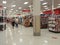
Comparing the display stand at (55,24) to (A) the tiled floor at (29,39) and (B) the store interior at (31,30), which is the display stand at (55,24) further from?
(A) the tiled floor at (29,39)

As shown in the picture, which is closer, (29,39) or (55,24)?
(29,39)

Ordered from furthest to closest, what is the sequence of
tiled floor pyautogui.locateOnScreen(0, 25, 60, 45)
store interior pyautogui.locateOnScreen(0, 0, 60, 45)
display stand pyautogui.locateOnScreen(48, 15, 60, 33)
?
1. display stand pyautogui.locateOnScreen(48, 15, 60, 33)
2. store interior pyautogui.locateOnScreen(0, 0, 60, 45)
3. tiled floor pyautogui.locateOnScreen(0, 25, 60, 45)

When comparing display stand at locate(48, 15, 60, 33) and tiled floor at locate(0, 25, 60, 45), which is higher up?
display stand at locate(48, 15, 60, 33)

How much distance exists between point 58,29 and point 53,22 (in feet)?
3.08

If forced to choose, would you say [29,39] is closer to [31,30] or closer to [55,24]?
[55,24]

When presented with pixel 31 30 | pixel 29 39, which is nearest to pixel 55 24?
Result: pixel 31 30

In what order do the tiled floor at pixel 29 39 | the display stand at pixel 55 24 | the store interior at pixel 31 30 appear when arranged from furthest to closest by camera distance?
the display stand at pixel 55 24, the store interior at pixel 31 30, the tiled floor at pixel 29 39

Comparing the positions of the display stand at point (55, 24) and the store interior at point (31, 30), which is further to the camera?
the display stand at point (55, 24)

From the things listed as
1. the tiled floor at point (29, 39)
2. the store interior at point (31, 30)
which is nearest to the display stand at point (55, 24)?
the store interior at point (31, 30)

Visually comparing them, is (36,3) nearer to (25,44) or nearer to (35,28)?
(35,28)

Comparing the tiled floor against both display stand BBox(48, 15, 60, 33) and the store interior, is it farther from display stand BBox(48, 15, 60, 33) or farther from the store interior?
display stand BBox(48, 15, 60, 33)

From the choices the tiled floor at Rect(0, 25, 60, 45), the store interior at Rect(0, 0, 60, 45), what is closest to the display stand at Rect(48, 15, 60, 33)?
the store interior at Rect(0, 0, 60, 45)

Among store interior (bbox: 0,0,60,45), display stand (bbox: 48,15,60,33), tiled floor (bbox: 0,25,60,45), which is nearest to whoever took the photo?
tiled floor (bbox: 0,25,60,45)

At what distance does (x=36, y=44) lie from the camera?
23.7 ft
